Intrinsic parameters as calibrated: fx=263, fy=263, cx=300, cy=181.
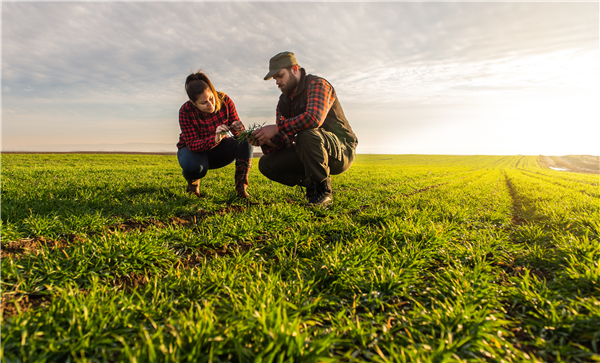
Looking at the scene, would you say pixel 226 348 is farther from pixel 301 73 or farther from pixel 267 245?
pixel 301 73

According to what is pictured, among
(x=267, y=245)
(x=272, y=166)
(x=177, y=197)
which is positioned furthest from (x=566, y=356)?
(x=177, y=197)

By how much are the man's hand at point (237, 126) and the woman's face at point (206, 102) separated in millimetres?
517

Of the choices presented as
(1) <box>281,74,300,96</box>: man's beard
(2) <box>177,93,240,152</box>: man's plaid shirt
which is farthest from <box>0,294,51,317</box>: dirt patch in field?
(1) <box>281,74,300,96</box>: man's beard

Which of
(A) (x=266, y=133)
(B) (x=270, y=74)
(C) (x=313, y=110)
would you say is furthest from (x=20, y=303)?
(B) (x=270, y=74)

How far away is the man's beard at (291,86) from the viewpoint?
15.0 ft

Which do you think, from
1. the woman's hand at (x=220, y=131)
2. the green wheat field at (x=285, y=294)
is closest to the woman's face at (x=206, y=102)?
the woman's hand at (x=220, y=131)

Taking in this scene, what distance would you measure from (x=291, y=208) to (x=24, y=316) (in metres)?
3.20

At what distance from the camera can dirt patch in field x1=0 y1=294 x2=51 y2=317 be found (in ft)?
5.33

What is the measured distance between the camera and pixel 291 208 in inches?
171

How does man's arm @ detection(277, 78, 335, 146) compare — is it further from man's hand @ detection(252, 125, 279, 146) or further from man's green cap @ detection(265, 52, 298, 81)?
man's green cap @ detection(265, 52, 298, 81)

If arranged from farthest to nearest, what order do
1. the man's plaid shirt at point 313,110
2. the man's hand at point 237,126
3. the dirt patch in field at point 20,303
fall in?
the man's hand at point 237,126, the man's plaid shirt at point 313,110, the dirt patch in field at point 20,303

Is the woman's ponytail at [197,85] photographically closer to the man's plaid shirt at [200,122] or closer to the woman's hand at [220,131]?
the man's plaid shirt at [200,122]

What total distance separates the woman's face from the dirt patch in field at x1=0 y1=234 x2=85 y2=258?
2.91m

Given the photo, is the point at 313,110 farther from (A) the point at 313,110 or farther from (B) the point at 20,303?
(B) the point at 20,303
